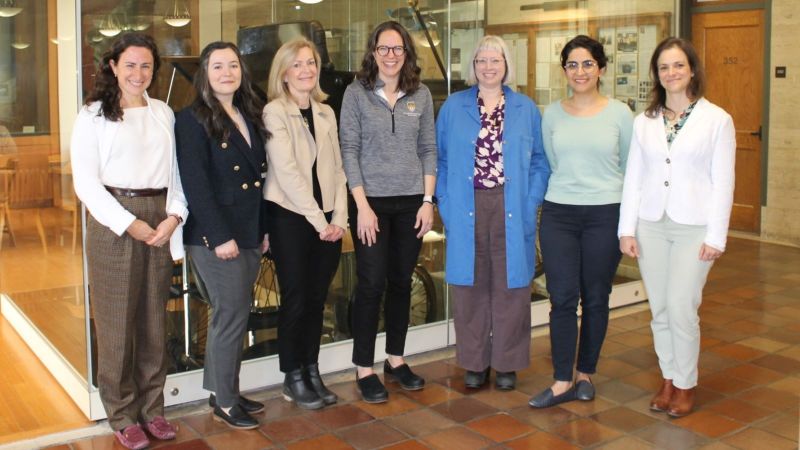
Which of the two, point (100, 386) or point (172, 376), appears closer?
point (100, 386)

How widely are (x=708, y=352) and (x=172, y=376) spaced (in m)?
2.66

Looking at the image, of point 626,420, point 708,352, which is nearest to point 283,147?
point 626,420

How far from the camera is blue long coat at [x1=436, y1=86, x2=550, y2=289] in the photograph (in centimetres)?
381

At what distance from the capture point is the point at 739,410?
379cm

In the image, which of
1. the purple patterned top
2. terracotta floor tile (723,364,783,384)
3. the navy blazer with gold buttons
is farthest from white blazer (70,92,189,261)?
terracotta floor tile (723,364,783,384)

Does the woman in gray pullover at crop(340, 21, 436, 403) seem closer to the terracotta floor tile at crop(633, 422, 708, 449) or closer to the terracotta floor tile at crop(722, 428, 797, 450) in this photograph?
the terracotta floor tile at crop(633, 422, 708, 449)

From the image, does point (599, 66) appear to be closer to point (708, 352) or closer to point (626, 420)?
point (626, 420)

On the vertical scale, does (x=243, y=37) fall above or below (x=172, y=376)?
above

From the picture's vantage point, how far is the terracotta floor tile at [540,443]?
11.2 feet

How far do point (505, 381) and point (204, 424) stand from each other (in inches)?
52.1

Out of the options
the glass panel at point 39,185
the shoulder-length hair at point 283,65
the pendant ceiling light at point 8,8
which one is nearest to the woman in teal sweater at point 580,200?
the shoulder-length hair at point 283,65

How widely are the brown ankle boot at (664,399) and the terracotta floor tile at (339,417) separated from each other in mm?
1181

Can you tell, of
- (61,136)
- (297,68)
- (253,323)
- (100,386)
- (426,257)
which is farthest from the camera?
(426,257)

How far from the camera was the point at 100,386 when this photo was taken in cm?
332
